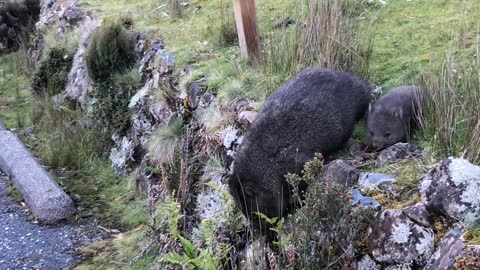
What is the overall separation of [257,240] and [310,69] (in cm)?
167

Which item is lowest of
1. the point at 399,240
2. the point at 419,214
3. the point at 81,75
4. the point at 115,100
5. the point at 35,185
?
the point at 35,185

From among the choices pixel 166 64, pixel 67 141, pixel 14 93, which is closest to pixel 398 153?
pixel 166 64

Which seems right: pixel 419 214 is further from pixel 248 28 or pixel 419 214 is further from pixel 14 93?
pixel 14 93

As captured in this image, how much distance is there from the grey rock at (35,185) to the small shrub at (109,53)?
1.38 metres

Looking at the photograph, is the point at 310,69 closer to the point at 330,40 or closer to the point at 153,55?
the point at 330,40

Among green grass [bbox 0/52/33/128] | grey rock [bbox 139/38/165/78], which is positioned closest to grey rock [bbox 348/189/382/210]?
grey rock [bbox 139/38/165/78]

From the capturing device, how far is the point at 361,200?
353cm

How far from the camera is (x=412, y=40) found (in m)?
5.67

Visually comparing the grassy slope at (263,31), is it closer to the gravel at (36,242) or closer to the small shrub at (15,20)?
the gravel at (36,242)

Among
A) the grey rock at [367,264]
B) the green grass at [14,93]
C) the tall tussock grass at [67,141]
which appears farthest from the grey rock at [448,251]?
the green grass at [14,93]

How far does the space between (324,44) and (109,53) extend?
3.27 meters

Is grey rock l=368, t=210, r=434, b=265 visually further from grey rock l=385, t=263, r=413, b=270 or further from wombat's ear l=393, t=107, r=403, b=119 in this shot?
wombat's ear l=393, t=107, r=403, b=119

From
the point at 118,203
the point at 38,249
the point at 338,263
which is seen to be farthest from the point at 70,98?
the point at 338,263

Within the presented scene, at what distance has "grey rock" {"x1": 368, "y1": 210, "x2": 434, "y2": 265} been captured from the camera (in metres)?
3.12
